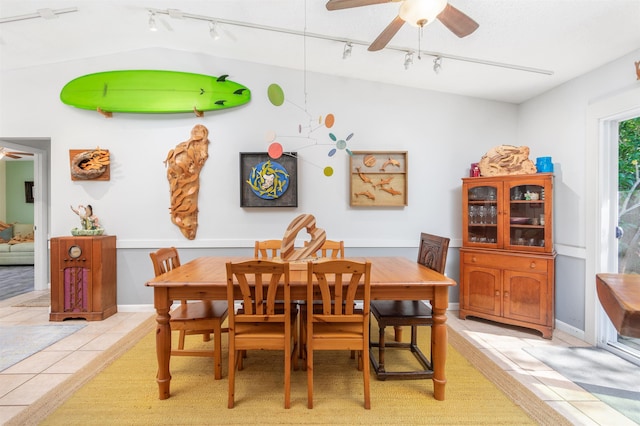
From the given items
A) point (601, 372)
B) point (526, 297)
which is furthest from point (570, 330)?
point (601, 372)

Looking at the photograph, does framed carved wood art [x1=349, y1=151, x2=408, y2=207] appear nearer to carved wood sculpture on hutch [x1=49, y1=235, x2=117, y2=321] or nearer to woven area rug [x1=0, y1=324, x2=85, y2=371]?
carved wood sculpture on hutch [x1=49, y1=235, x2=117, y2=321]

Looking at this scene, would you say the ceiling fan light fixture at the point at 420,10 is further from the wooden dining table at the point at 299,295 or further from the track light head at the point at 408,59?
the wooden dining table at the point at 299,295

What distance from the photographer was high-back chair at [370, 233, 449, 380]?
2033 mm

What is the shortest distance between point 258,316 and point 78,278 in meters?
2.62

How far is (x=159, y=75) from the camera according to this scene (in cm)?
337

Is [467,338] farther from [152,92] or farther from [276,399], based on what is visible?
[152,92]

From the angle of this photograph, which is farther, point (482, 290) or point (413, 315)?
point (482, 290)

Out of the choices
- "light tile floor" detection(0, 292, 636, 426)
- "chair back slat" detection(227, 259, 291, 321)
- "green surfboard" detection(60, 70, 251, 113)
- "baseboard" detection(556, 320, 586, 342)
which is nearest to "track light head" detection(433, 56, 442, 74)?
"green surfboard" detection(60, 70, 251, 113)

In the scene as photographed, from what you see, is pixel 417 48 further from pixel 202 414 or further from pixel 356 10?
pixel 202 414

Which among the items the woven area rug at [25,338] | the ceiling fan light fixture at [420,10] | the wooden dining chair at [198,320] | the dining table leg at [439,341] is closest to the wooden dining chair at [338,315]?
the dining table leg at [439,341]

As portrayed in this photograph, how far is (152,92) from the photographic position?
3.36m

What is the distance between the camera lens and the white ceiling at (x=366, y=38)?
2154 millimetres

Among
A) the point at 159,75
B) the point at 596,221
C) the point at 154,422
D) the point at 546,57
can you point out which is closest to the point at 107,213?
the point at 159,75

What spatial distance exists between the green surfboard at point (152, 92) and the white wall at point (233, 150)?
4.6 inches
